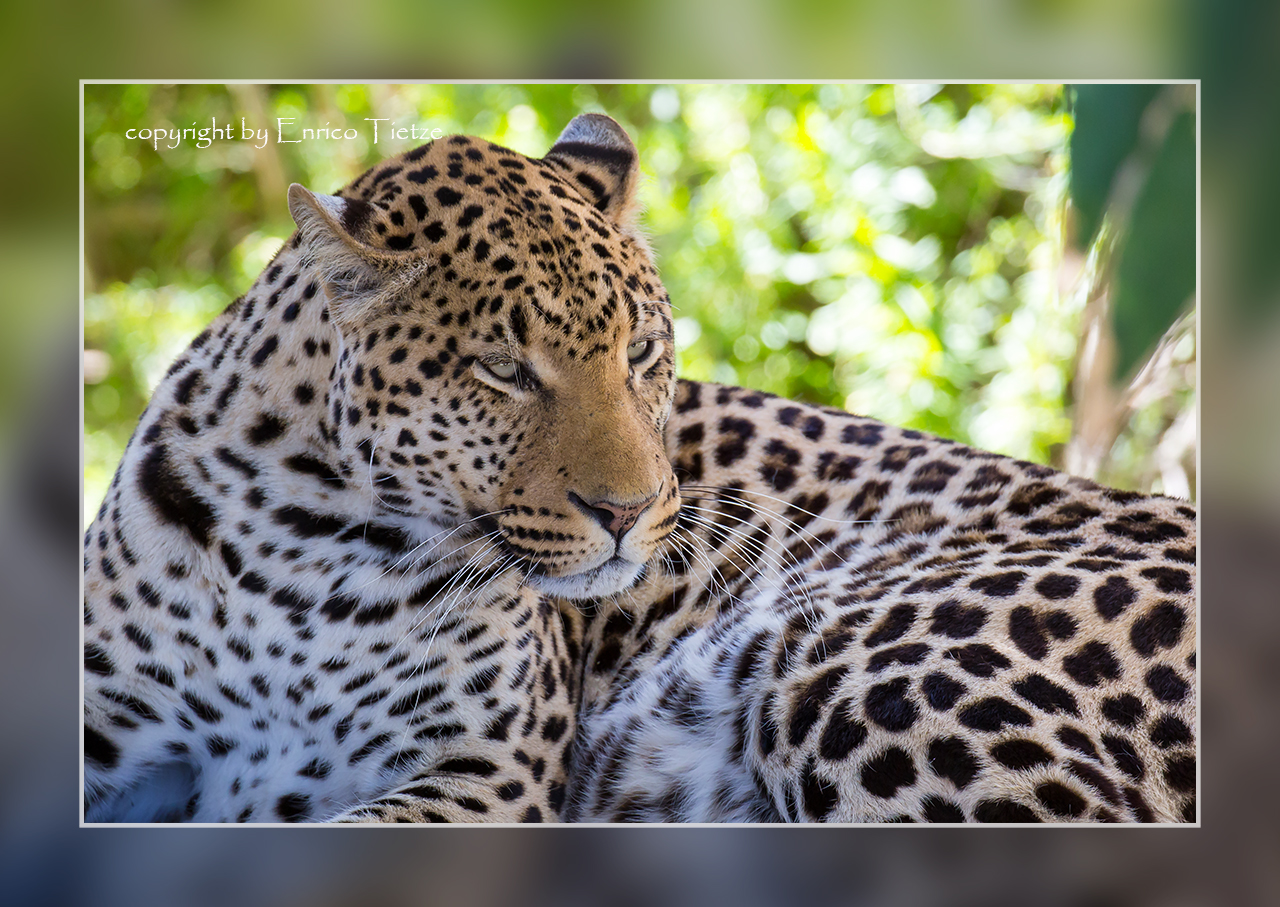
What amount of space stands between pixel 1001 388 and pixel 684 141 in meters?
1.15

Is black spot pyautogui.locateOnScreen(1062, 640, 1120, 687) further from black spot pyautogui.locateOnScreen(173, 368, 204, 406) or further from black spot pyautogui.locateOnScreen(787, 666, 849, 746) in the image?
black spot pyautogui.locateOnScreen(173, 368, 204, 406)

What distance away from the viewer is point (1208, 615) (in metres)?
3.25

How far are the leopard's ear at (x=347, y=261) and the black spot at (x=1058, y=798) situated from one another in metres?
1.83

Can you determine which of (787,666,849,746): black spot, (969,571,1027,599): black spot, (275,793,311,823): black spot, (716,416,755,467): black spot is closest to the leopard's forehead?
(716,416,755,467): black spot

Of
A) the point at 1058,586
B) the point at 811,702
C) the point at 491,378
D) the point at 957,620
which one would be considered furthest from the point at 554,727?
the point at 1058,586

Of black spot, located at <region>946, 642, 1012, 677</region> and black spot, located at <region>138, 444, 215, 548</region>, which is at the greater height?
black spot, located at <region>138, 444, 215, 548</region>

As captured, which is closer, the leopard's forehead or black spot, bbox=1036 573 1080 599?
the leopard's forehead

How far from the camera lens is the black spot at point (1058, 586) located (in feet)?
9.31

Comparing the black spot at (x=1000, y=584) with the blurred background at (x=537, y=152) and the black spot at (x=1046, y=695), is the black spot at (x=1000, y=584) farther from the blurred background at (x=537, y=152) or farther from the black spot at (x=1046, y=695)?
the blurred background at (x=537, y=152)

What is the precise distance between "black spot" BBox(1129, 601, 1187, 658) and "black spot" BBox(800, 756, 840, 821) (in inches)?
32.5

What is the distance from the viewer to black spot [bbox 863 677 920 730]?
2.64 m

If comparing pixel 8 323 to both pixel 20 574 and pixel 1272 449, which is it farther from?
pixel 1272 449

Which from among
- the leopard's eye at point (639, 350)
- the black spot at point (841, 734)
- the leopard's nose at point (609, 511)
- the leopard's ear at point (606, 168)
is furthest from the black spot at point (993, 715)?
the leopard's ear at point (606, 168)

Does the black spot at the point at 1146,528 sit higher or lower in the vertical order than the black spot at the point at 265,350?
lower
